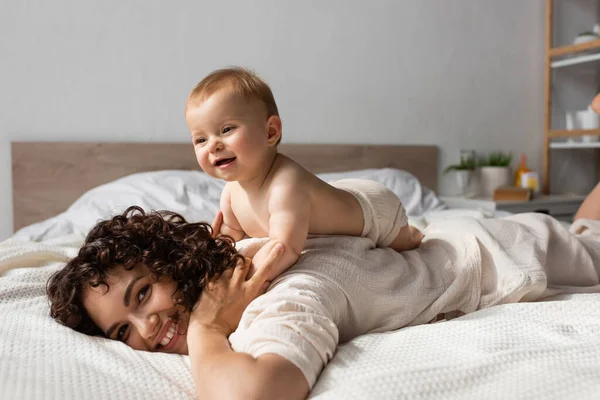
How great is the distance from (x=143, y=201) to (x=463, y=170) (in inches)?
73.3

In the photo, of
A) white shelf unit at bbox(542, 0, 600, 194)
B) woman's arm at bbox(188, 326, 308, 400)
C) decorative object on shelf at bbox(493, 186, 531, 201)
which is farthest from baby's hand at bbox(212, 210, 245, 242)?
white shelf unit at bbox(542, 0, 600, 194)

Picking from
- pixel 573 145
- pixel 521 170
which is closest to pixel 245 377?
pixel 521 170

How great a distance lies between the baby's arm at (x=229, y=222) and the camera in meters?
1.20

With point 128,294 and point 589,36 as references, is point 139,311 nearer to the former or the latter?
point 128,294

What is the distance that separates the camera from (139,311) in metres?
0.88

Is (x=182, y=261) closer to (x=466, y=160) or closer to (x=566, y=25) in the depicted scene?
(x=466, y=160)

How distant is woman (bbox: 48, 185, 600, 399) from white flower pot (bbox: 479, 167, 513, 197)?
7.07ft

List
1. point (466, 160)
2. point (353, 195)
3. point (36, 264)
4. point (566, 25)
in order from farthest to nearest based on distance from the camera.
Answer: point (566, 25), point (466, 160), point (36, 264), point (353, 195)

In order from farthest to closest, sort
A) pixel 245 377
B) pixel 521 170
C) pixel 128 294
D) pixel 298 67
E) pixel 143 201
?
1. pixel 521 170
2. pixel 298 67
3. pixel 143 201
4. pixel 128 294
5. pixel 245 377

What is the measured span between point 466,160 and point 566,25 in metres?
1.22

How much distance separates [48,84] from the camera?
2.44 metres

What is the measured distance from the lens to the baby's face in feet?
3.24

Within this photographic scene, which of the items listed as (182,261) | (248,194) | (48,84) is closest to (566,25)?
(48,84)

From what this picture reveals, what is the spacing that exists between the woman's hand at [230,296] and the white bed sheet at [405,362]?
7 cm
